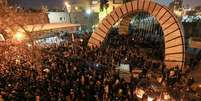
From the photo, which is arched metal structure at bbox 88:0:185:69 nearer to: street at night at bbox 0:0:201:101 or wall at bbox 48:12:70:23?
street at night at bbox 0:0:201:101

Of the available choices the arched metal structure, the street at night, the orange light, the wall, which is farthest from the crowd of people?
the wall

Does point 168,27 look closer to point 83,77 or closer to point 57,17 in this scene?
point 83,77

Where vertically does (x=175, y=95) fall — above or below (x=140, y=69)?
below

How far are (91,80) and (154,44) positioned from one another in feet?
35.7

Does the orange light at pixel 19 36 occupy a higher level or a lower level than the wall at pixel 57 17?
lower

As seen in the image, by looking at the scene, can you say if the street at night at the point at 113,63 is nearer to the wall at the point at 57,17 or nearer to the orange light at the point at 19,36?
the orange light at the point at 19,36

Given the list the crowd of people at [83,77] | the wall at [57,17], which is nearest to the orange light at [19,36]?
the crowd of people at [83,77]

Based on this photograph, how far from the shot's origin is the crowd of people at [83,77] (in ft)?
45.2

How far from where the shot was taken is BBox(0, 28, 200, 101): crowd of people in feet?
45.2

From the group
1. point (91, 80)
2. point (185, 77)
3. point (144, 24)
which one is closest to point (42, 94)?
point (91, 80)

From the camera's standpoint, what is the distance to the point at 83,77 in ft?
50.8

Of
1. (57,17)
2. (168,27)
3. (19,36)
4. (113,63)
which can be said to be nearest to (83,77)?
(113,63)

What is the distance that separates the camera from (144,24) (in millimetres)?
27719

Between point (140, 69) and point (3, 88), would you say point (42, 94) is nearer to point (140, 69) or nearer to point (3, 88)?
point (3, 88)
